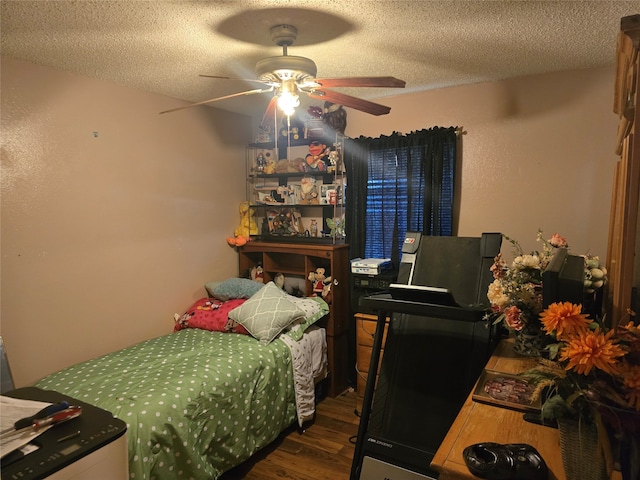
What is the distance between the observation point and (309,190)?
3.79m

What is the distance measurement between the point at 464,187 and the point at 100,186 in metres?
2.67

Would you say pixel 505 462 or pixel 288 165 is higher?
pixel 288 165

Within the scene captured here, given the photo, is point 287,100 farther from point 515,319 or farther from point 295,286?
point 295,286

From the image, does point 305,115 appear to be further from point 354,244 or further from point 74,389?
point 74,389

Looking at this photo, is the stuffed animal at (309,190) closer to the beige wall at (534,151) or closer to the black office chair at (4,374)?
the beige wall at (534,151)

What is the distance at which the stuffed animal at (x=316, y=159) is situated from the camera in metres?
3.72

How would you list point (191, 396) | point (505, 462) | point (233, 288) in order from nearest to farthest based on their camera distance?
point (505, 462) → point (191, 396) → point (233, 288)

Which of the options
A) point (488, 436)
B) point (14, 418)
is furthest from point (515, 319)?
point (14, 418)

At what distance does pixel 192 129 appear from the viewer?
3533 millimetres

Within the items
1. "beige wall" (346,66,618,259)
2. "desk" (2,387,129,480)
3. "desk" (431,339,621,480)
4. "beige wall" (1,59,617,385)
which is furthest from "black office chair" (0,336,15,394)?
"beige wall" (346,66,618,259)

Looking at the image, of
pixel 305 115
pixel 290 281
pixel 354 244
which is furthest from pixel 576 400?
pixel 305 115

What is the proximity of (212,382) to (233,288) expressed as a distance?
121 cm

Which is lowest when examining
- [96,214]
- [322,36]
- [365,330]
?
[365,330]

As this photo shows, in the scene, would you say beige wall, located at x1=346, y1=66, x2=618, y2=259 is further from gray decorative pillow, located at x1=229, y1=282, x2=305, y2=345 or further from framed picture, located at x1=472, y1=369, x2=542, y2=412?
framed picture, located at x1=472, y1=369, x2=542, y2=412
